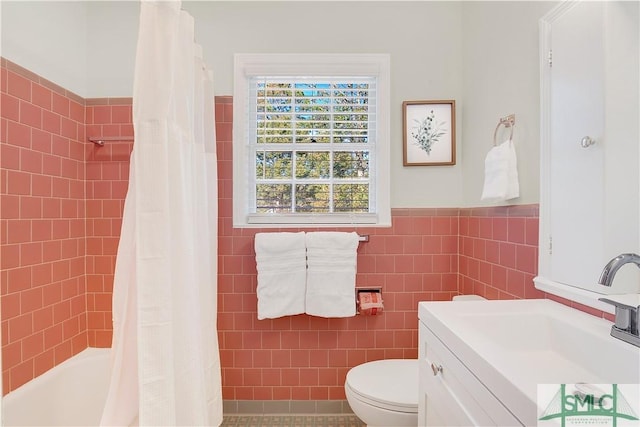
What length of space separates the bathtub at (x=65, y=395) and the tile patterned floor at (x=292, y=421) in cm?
70

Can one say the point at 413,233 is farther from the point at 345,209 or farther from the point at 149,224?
the point at 149,224

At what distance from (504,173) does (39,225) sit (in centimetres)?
218

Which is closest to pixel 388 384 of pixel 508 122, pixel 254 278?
pixel 254 278

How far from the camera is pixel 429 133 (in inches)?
78.0

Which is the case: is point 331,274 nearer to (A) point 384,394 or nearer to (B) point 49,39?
(A) point 384,394

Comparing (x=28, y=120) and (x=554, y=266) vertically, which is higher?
(x=28, y=120)

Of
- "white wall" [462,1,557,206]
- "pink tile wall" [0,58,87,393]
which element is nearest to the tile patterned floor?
"pink tile wall" [0,58,87,393]

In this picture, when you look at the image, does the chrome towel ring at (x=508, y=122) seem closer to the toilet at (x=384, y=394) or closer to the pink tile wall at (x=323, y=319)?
the pink tile wall at (x=323, y=319)

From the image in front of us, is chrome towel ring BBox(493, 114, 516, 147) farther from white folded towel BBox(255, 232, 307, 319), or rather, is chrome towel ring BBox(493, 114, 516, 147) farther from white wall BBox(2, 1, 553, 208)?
white folded towel BBox(255, 232, 307, 319)

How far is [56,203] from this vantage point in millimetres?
1731

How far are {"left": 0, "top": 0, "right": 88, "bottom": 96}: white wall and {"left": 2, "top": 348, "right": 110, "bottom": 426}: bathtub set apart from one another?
147 centimetres

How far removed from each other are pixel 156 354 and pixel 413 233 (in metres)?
1.48

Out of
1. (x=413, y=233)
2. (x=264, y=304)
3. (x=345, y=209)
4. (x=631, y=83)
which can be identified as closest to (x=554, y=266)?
(x=631, y=83)

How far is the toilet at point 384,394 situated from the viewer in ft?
4.61
